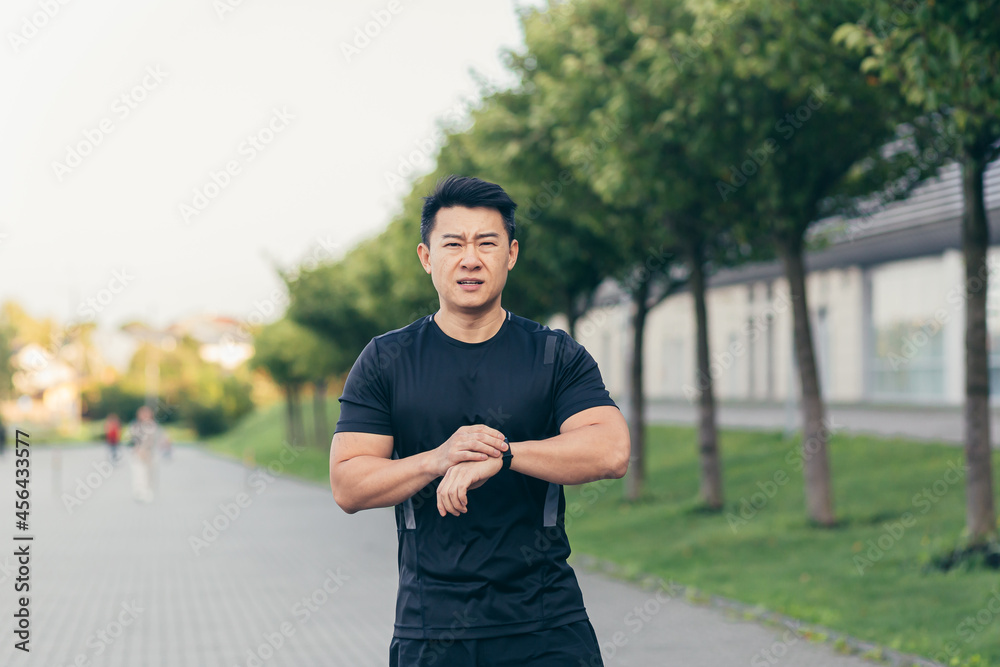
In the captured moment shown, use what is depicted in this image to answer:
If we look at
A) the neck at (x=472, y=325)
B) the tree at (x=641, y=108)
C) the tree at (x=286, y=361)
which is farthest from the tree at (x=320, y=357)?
the neck at (x=472, y=325)

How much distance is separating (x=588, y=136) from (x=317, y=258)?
81.8 feet

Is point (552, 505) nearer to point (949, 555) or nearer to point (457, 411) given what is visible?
point (457, 411)

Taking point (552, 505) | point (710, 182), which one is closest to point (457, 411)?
point (552, 505)

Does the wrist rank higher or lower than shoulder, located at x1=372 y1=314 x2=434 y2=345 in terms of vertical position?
lower

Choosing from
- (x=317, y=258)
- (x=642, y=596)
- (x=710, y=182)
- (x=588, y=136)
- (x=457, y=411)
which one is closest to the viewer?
(x=457, y=411)

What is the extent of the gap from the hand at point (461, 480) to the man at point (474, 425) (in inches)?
5.0

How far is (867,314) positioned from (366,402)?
101 ft

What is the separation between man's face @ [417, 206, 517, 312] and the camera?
273cm

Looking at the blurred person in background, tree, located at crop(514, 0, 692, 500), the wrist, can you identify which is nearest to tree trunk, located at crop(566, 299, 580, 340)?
tree, located at crop(514, 0, 692, 500)

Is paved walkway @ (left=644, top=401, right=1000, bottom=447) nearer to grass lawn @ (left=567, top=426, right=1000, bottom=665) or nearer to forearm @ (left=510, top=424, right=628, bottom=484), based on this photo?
grass lawn @ (left=567, top=426, right=1000, bottom=665)

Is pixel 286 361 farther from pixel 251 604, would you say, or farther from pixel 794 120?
pixel 251 604

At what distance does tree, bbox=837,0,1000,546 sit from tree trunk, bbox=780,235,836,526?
266 centimetres

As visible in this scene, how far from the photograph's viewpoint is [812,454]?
12898mm

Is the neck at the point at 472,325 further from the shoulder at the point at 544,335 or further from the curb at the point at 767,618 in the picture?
the curb at the point at 767,618
